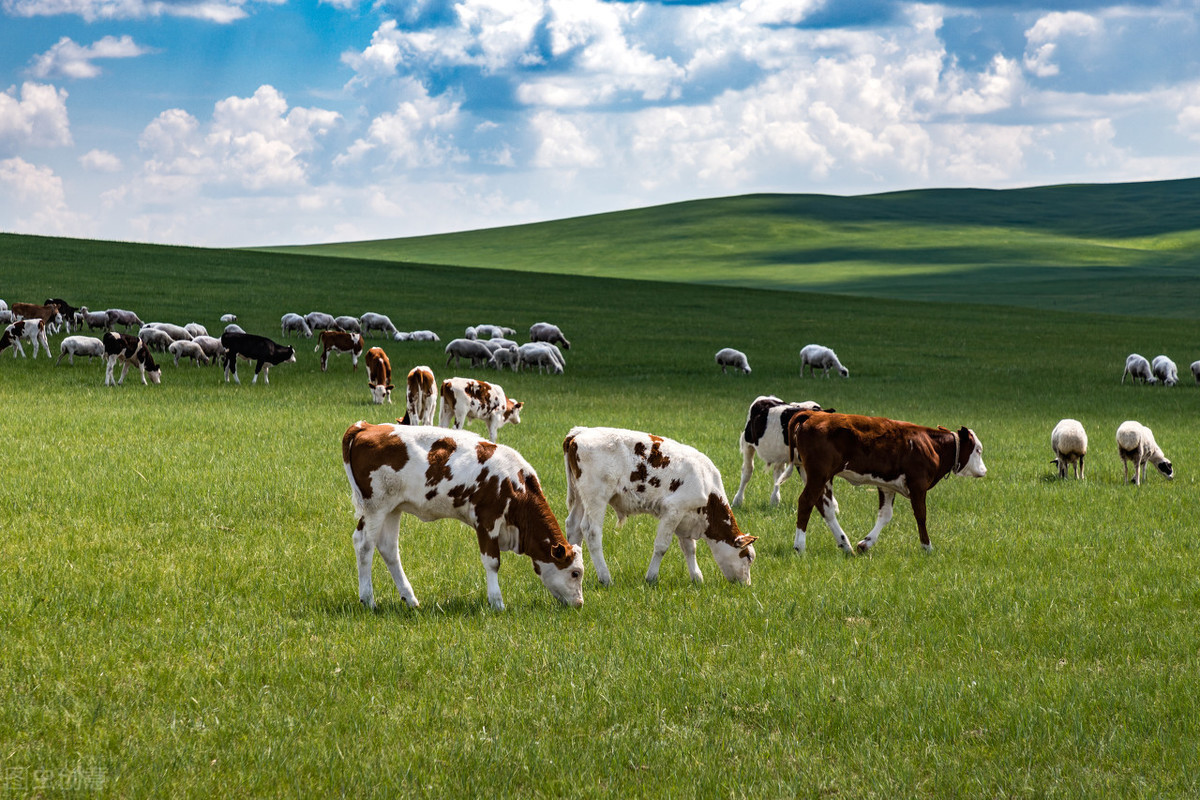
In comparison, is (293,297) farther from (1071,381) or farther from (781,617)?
(781,617)

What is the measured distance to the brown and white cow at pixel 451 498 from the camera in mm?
9289

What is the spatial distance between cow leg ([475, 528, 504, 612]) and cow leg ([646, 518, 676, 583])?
1.93 metres

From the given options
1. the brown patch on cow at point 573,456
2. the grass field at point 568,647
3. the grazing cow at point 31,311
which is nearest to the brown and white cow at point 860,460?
the grass field at point 568,647

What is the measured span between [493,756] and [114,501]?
9.16 meters

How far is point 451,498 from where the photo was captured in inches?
369

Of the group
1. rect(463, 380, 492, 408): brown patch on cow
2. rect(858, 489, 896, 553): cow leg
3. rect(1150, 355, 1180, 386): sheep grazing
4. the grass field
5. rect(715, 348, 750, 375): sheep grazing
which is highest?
rect(1150, 355, 1180, 386): sheep grazing

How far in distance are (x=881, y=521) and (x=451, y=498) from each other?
20.1 feet

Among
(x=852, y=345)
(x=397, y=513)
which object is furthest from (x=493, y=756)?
(x=852, y=345)

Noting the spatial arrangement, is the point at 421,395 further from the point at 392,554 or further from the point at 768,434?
the point at 392,554

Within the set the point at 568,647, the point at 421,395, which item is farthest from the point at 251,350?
the point at 568,647

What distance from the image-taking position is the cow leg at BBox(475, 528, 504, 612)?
9445mm

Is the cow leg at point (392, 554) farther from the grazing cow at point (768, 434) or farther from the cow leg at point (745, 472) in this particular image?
the cow leg at point (745, 472)

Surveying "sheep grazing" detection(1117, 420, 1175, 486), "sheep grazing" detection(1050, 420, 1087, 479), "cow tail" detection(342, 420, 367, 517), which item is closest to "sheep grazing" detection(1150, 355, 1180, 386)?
"sheep grazing" detection(1117, 420, 1175, 486)

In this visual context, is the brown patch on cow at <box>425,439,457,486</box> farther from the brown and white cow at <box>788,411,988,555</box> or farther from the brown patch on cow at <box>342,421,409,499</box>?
the brown and white cow at <box>788,411,988,555</box>
